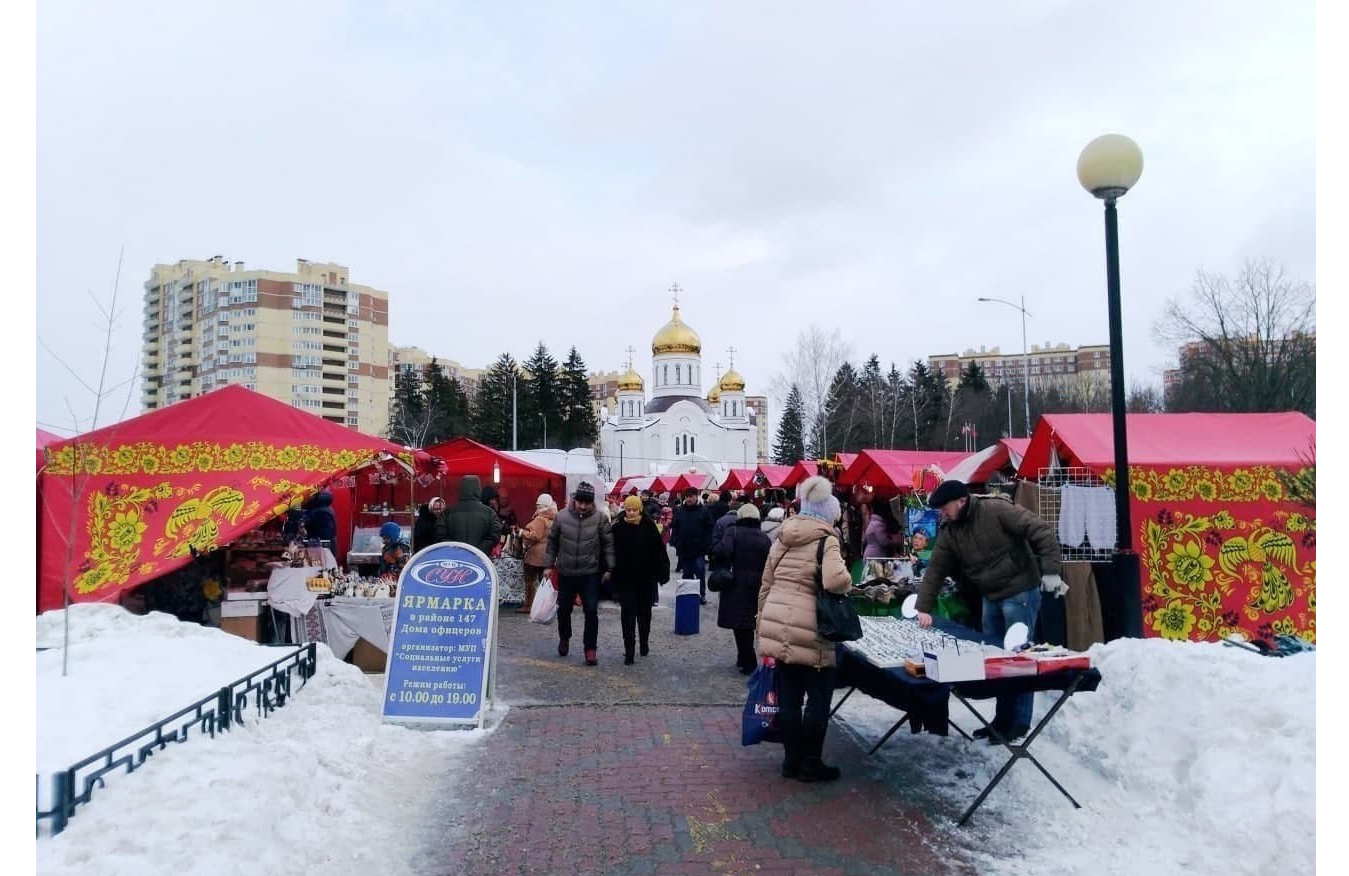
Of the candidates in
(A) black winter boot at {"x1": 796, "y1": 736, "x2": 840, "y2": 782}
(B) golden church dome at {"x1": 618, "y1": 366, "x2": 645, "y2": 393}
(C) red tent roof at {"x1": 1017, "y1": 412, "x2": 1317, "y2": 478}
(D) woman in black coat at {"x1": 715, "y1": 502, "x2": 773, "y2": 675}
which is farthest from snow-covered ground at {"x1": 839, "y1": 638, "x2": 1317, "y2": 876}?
(B) golden church dome at {"x1": 618, "y1": 366, "x2": 645, "y2": 393}

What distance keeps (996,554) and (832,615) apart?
1.55 meters

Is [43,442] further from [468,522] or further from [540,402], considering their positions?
[540,402]

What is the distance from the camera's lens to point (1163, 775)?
198 inches

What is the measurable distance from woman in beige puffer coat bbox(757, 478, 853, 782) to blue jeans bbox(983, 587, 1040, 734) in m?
1.16

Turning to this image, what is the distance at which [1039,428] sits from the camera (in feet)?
35.3

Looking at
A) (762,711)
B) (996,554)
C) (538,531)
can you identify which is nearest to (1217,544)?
(996,554)

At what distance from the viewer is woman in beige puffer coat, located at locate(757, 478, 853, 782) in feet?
18.6

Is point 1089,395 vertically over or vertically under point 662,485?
over

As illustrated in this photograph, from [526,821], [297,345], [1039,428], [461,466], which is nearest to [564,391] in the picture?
[297,345]

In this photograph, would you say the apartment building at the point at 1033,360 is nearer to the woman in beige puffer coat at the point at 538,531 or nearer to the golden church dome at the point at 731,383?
the golden church dome at the point at 731,383

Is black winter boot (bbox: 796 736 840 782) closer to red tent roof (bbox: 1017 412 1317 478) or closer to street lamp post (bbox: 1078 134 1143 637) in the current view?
street lamp post (bbox: 1078 134 1143 637)

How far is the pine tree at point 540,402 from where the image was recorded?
233ft

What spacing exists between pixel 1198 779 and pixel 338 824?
181 inches
